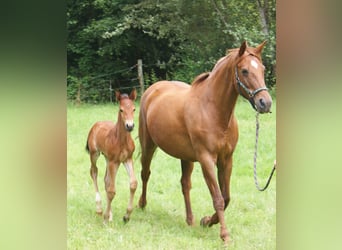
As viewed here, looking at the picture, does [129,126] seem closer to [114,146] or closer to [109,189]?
[114,146]

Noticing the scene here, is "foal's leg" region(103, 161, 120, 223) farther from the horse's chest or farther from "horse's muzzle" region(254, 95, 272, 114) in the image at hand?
"horse's muzzle" region(254, 95, 272, 114)

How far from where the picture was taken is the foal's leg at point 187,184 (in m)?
1.44

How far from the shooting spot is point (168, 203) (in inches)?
59.5

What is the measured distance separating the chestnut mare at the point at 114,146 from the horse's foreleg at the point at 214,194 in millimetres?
240

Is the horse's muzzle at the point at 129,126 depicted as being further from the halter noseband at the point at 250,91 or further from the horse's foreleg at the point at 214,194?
the halter noseband at the point at 250,91

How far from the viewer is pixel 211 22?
48.9 inches

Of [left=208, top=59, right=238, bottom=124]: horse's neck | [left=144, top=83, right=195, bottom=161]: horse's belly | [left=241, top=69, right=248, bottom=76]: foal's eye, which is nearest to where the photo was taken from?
[left=241, top=69, right=248, bottom=76]: foal's eye

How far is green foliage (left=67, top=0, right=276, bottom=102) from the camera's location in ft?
4.00

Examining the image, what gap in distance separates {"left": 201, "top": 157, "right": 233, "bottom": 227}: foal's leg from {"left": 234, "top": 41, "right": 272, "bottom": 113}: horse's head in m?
A: 0.24

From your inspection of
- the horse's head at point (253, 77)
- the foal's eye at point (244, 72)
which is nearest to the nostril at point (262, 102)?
the horse's head at point (253, 77)

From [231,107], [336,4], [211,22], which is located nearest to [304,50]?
[336,4]

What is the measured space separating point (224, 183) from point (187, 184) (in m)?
0.12

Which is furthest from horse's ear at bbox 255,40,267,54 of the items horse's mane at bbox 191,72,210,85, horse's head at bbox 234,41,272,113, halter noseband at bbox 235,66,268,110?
horse's mane at bbox 191,72,210,85

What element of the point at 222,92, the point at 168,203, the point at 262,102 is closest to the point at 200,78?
the point at 222,92
